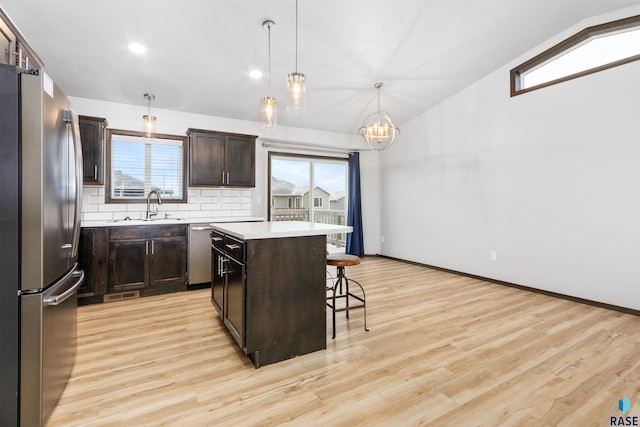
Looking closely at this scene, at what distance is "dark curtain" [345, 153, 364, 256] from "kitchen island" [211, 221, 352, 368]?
4027mm

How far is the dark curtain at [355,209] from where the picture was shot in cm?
627

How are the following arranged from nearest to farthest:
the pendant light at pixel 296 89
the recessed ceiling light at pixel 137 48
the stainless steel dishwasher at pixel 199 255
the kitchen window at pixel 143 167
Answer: the pendant light at pixel 296 89 → the recessed ceiling light at pixel 137 48 → the stainless steel dishwasher at pixel 199 255 → the kitchen window at pixel 143 167

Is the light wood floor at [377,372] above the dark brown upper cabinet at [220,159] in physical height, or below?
below

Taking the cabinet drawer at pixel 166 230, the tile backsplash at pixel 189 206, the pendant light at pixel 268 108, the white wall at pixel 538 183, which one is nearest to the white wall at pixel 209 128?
the tile backsplash at pixel 189 206

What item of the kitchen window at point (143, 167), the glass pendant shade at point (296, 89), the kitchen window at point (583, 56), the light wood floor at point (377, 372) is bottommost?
the light wood floor at point (377, 372)

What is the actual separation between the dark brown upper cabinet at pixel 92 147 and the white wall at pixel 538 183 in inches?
198

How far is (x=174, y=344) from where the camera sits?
8.01ft

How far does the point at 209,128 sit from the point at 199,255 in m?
2.11

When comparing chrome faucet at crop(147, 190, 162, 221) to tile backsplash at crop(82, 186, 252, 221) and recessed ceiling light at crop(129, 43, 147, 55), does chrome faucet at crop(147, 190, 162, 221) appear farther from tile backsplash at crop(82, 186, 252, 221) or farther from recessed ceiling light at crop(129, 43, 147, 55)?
recessed ceiling light at crop(129, 43, 147, 55)

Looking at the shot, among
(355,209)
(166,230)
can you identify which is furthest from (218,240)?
(355,209)

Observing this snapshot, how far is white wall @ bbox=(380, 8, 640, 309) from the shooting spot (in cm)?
322

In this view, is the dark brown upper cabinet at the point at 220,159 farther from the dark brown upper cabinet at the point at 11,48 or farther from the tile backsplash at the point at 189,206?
the dark brown upper cabinet at the point at 11,48

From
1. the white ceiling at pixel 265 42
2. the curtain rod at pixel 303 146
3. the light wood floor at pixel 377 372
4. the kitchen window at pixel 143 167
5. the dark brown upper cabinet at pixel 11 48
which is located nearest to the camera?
the light wood floor at pixel 377 372

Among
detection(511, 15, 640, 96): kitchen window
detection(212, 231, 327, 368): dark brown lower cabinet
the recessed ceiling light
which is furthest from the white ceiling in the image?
→ detection(212, 231, 327, 368): dark brown lower cabinet
